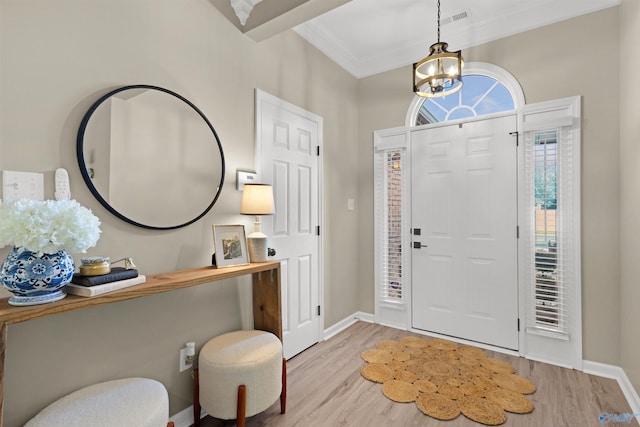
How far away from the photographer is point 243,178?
2221 mm

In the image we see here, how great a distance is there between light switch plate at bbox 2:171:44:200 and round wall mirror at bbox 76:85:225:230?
6.8 inches

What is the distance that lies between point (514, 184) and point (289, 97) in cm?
211

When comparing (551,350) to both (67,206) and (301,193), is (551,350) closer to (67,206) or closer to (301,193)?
(301,193)

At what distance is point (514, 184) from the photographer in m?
2.73

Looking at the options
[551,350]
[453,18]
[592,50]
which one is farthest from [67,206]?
[592,50]

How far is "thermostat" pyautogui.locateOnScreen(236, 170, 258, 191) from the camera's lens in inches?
86.0

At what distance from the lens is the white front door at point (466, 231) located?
278 centimetres

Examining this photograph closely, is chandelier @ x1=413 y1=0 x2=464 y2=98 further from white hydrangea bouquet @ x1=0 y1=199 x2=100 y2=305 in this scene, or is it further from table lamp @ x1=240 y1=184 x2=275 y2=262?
white hydrangea bouquet @ x1=0 y1=199 x2=100 y2=305

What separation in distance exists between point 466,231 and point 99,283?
113 inches

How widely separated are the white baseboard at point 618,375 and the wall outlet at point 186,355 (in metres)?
2.76

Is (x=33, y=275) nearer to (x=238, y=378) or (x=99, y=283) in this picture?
(x=99, y=283)

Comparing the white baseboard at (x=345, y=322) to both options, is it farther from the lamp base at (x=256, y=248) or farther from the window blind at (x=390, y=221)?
the lamp base at (x=256, y=248)

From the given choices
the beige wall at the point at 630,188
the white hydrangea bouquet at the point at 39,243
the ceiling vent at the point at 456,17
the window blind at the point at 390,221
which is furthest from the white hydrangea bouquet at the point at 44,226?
the ceiling vent at the point at 456,17

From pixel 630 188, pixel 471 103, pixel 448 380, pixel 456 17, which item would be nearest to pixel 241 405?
pixel 448 380
